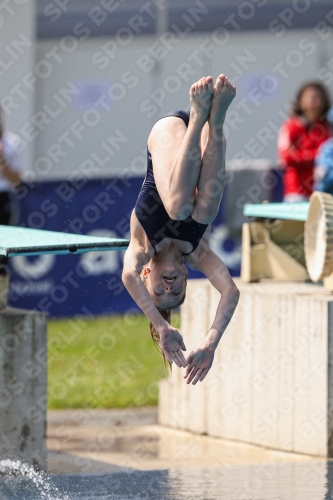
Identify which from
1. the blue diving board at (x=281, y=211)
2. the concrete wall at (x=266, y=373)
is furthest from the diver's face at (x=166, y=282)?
the blue diving board at (x=281, y=211)

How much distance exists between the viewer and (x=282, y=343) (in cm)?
759

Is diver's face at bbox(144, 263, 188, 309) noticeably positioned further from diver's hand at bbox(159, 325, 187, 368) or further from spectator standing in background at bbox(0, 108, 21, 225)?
spectator standing in background at bbox(0, 108, 21, 225)

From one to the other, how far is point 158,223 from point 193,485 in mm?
1796

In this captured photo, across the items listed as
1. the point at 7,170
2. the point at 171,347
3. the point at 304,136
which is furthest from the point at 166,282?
the point at 304,136

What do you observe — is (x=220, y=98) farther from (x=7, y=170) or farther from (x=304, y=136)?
(x=304, y=136)

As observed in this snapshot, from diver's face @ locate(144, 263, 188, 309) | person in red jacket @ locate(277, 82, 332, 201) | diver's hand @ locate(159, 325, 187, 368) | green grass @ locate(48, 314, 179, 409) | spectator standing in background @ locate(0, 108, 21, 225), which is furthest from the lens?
person in red jacket @ locate(277, 82, 332, 201)

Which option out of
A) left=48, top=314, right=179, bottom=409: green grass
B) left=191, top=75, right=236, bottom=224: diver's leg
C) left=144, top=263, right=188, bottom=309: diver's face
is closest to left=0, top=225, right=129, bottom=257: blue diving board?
left=144, top=263, right=188, bottom=309: diver's face

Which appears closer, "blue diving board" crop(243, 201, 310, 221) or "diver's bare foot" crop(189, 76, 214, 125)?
"diver's bare foot" crop(189, 76, 214, 125)

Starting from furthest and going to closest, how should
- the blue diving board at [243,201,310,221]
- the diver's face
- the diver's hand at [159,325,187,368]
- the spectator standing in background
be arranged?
the spectator standing in background → the blue diving board at [243,201,310,221] → the diver's face → the diver's hand at [159,325,187,368]

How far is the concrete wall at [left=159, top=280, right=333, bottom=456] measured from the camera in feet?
23.9

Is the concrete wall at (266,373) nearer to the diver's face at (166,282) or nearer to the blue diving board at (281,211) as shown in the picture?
the blue diving board at (281,211)

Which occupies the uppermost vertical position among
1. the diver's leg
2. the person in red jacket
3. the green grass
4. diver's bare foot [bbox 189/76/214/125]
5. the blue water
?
the person in red jacket

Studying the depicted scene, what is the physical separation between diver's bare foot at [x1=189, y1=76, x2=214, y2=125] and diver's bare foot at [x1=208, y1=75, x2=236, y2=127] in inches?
1.1

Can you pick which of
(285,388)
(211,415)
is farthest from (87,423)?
(285,388)
